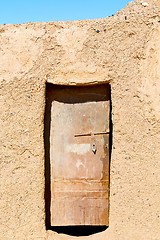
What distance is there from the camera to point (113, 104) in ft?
8.19

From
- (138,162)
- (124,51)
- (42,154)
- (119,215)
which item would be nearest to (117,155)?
(138,162)

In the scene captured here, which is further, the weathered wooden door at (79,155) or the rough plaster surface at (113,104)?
the weathered wooden door at (79,155)

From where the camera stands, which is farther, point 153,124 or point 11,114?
point 11,114

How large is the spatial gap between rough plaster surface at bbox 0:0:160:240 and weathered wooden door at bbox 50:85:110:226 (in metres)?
0.18

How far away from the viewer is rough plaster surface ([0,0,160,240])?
243 centimetres

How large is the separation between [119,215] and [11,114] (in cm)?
139

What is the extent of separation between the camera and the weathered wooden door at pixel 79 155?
8.79 ft

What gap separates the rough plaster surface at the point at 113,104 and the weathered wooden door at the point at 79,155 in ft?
0.58

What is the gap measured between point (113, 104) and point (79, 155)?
0.63 m

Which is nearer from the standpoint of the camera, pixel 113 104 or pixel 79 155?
pixel 113 104

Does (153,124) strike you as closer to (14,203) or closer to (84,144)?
(84,144)

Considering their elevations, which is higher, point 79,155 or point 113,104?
point 113,104

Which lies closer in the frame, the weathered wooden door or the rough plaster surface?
the rough plaster surface

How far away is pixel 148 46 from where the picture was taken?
7.97ft
